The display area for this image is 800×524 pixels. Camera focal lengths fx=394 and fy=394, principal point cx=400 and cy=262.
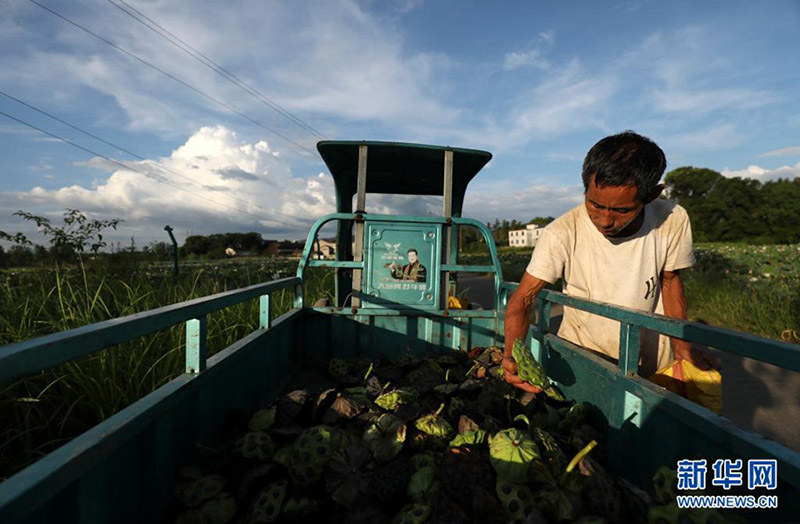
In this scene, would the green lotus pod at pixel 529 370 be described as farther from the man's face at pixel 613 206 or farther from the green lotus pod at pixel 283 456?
→ the green lotus pod at pixel 283 456

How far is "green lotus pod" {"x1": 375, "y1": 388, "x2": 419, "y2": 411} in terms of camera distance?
213 centimetres

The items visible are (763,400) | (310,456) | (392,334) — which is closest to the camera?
(310,456)

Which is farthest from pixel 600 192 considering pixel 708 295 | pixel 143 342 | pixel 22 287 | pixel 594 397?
pixel 708 295

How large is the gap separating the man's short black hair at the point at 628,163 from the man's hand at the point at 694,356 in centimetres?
75

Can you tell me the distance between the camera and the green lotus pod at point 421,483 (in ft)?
4.69

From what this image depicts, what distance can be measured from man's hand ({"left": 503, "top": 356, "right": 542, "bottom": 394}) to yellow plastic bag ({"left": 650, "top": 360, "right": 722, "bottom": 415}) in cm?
65

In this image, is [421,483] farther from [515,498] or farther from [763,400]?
[763,400]

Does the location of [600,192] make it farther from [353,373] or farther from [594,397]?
[353,373]

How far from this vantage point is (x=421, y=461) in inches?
61.8

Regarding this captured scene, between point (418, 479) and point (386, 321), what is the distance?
240 centimetres


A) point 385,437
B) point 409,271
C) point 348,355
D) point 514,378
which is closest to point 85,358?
point 348,355

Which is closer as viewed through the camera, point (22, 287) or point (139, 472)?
point (139, 472)

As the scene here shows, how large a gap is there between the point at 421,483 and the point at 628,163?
1689 mm

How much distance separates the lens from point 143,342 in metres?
2.93
